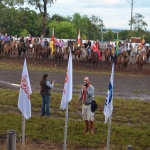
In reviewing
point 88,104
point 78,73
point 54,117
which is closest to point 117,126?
point 88,104

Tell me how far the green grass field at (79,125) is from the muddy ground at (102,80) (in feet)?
11.4

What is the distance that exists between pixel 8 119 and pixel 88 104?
330 cm

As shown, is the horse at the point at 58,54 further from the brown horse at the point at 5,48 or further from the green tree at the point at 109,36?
the green tree at the point at 109,36

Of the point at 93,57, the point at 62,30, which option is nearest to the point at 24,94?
the point at 93,57

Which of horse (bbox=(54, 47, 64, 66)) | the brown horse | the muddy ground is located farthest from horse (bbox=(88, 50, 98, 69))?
the brown horse

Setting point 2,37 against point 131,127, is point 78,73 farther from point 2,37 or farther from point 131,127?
point 131,127

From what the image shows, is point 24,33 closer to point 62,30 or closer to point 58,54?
point 62,30

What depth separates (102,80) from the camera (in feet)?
90.7

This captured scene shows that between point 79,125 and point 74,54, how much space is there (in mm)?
25406

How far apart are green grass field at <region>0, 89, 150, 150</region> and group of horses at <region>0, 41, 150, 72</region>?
619 inches

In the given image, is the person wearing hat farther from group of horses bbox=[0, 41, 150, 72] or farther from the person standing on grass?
group of horses bbox=[0, 41, 150, 72]

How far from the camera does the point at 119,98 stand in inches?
807

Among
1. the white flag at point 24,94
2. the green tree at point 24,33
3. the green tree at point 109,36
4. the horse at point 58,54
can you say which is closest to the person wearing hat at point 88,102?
the white flag at point 24,94

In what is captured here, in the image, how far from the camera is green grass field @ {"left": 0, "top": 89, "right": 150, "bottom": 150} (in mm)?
12500
